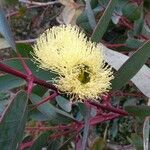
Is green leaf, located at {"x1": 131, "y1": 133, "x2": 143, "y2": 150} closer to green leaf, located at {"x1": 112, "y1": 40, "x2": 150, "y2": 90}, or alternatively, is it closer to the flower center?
green leaf, located at {"x1": 112, "y1": 40, "x2": 150, "y2": 90}

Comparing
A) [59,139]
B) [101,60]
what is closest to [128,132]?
[59,139]

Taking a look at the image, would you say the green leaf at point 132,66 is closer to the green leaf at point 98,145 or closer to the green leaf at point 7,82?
the green leaf at point 7,82

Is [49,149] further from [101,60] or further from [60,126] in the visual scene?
[101,60]

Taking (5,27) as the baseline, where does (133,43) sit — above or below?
above

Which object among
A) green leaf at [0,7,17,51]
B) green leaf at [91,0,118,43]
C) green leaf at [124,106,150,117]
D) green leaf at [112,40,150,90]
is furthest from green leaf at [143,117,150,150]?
green leaf at [0,7,17,51]

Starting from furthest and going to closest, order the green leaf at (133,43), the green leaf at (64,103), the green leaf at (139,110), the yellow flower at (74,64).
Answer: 1. the green leaf at (133,43)
2. the green leaf at (64,103)
3. the green leaf at (139,110)
4. the yellow flower at (74,64)

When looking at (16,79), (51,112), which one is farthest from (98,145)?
(16,79)

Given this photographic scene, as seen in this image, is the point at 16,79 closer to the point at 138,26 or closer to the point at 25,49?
the point at 25,49

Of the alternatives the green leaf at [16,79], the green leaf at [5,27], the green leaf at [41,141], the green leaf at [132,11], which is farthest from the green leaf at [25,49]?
the green leaf at [132,11]
